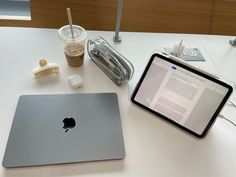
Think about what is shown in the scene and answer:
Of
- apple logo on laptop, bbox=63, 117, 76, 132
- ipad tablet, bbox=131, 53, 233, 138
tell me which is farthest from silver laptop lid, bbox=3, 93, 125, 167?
ipad tablet, bbox=131, 53, 233, 138

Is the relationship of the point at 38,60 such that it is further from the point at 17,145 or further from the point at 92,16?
the point at 92,16

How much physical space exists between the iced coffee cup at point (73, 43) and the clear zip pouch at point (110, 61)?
53mm

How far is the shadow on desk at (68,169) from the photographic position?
679mm

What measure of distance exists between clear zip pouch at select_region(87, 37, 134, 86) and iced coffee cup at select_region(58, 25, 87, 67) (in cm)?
5

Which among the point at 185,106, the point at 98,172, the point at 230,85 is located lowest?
the point at 98,172

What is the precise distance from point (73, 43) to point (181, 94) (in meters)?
0.42

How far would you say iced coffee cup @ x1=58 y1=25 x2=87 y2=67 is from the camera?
0.90 m

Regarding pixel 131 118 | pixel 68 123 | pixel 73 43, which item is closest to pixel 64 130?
pixel 68 123

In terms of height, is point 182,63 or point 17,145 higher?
point 182,63

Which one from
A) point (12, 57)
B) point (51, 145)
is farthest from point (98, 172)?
point (12, 57)

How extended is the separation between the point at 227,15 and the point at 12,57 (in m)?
1.22

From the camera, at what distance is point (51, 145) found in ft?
2.37

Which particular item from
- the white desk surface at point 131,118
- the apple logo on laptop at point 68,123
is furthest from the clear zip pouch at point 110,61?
the apple logo on laptop at point 68,123

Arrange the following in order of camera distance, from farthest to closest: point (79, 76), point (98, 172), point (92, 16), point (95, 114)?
1. point (92, 16)
2. point (79, 76)
3. point (95, 114)
4. point (98, 172)
